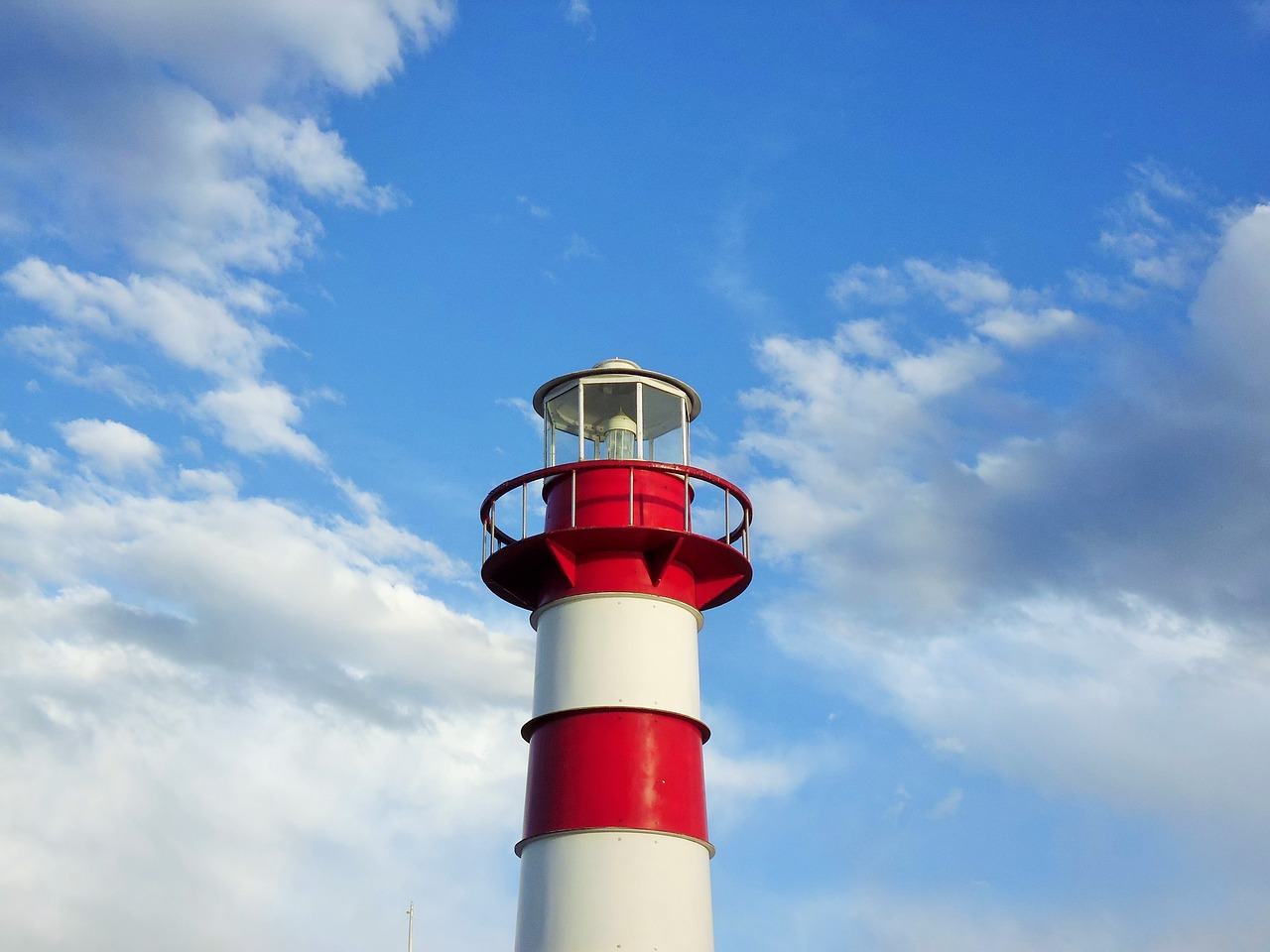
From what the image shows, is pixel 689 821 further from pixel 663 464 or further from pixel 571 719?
pixel 663 464

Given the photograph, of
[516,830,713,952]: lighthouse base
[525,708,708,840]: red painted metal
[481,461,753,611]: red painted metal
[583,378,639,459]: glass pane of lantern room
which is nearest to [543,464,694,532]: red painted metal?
[481,461,753,611]: red painted metal

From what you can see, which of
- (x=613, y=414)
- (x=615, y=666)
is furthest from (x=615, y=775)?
(x=613, y=414)

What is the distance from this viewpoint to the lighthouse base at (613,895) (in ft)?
72.5

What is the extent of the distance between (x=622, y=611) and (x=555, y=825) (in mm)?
3412

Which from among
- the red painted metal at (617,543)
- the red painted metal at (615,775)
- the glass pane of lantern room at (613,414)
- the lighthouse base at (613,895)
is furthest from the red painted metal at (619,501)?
the lighthouse base at (613,895)

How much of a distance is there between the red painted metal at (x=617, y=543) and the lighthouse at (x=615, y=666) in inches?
1.1

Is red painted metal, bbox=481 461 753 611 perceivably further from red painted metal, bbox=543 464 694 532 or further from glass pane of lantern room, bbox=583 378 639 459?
glass pane of lantern room, bbox=583 378 639 459

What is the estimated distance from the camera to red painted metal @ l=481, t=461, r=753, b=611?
2472 cm

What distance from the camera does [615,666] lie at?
938 inches

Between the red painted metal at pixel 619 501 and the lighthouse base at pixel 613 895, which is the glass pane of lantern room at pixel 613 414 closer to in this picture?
the red painted metal at pixel 619 501

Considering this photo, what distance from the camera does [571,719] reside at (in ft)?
77.5

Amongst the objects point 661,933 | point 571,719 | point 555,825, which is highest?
point 571,719

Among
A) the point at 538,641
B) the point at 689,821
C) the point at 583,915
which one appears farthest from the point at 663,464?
the point at 583,915

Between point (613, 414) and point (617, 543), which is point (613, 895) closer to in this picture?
point (617, 543)
